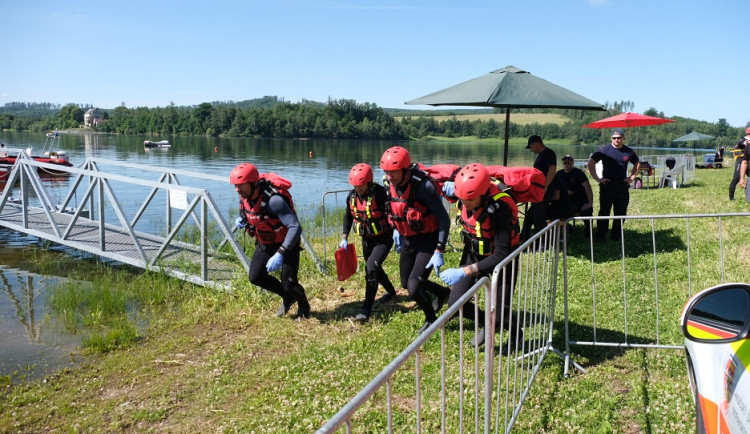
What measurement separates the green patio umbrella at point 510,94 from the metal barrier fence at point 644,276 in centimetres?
215

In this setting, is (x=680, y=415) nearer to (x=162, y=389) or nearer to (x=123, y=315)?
(x=162, y=389)

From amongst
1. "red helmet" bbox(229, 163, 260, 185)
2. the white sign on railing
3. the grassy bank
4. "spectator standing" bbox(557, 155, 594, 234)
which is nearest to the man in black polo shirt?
"spectator standing" bbox(557, 155, 594, 234)

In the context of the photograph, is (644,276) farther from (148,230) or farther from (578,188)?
(148,230)

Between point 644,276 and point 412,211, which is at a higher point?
point 412,211

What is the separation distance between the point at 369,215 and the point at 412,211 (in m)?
0.81

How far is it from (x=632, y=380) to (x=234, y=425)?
10.3 ft

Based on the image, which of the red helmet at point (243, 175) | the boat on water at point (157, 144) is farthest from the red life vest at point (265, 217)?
the boat on water at point (157, 144)

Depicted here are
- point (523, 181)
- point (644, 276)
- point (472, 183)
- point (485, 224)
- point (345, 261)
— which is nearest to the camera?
point (472, 183)

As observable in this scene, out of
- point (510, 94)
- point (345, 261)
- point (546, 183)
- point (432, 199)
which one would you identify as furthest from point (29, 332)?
point (546, 183)

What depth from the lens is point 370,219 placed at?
6.04 m

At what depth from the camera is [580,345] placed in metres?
5.06

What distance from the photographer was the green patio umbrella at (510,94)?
24.8ft

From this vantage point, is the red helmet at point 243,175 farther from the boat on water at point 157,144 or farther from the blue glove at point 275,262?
the boat on water at point 157,144

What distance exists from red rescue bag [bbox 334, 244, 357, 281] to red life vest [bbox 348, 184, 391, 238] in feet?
1.99
